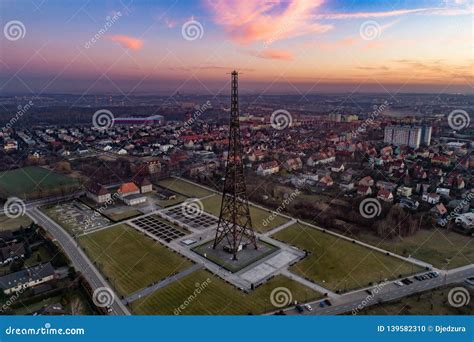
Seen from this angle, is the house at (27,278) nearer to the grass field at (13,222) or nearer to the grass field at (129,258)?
the grass field at (129,258)

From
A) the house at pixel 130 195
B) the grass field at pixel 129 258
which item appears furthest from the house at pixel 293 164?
the grass field at pixel 129 258

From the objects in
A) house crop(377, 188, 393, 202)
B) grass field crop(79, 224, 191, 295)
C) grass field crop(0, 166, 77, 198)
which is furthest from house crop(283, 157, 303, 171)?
grass field crop(0, 166, 77, 198)

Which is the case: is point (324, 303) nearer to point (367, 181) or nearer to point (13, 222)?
point (367, 181)

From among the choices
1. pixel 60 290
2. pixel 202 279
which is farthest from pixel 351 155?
pixel 60 290

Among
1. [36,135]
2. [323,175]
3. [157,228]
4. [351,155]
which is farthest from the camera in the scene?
[36,135]

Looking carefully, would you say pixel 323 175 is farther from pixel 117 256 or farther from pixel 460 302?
pixel 117 256
